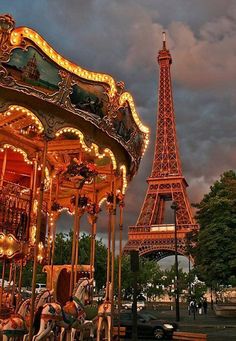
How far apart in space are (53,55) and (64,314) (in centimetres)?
574

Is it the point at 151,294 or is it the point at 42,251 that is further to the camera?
the point at 151,294

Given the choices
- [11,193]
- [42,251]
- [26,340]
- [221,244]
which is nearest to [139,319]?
[42,251]

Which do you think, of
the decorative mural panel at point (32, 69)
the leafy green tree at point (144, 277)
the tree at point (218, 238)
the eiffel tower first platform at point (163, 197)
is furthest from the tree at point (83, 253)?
the decorative mural panel at point (32, 69)

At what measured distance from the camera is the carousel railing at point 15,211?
464 inches

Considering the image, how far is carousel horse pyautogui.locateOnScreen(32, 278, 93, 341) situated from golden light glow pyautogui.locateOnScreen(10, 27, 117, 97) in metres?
5.08

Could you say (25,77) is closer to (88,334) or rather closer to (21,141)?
(21,141)

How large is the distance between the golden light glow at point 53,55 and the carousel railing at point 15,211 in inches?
178

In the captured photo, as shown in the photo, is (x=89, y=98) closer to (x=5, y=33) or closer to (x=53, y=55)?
(x=53, y=55)

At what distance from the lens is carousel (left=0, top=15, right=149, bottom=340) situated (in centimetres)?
845

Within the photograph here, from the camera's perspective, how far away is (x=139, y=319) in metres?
18.9

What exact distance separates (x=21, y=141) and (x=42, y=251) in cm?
372

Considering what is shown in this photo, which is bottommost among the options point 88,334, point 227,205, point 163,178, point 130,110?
point 88,334

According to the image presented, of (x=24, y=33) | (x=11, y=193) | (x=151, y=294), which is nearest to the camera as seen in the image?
(x=24, y=33)

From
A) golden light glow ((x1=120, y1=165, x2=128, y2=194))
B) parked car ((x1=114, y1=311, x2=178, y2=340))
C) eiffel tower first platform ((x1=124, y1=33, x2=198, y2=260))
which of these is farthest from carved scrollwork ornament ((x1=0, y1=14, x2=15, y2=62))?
eiffel tower first platform ((x1=124, y1=33, x2=198, y2=260))
